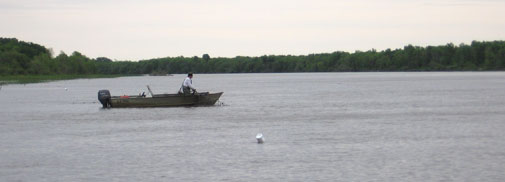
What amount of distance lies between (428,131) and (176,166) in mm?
13838

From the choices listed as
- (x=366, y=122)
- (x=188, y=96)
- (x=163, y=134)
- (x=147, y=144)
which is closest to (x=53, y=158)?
(x=147, y=144)

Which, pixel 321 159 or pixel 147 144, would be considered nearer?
pixel 321 159

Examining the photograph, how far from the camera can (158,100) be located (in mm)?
51625

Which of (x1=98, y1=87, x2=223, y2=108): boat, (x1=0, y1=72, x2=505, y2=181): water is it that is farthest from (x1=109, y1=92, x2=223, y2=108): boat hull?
(x1=0, y1=72, x2=505, y2=181): water

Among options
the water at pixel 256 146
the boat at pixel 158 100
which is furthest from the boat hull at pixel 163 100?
the water at pixel 256 146

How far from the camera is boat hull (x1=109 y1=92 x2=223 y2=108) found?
51.2 metres

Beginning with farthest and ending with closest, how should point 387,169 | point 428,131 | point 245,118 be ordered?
point 245,118, point 428,131, point 387,169

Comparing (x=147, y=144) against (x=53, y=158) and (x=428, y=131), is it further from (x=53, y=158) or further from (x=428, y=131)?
(x=428, y=131)

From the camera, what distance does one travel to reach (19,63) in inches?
7234

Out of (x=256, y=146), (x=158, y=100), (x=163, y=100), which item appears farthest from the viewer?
(x=158, y=100)

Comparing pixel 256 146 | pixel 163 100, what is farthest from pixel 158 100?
pixel 256 146

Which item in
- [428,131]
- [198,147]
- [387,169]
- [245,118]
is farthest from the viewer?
[245,118]

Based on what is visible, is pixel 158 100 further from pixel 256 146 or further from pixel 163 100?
pixel 256 146

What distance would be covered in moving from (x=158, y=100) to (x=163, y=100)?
0.41 m
